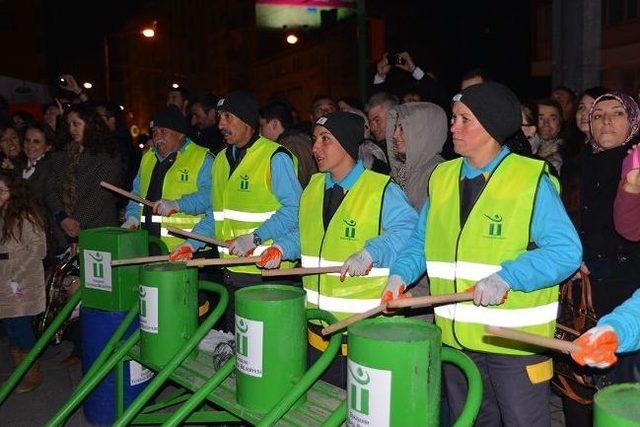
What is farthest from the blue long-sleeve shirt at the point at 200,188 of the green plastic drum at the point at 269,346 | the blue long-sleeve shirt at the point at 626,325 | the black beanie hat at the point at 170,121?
the blue long-sleeve shirt at the point at 626,325

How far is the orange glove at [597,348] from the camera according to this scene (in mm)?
2209

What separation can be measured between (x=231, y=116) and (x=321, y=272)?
164cm

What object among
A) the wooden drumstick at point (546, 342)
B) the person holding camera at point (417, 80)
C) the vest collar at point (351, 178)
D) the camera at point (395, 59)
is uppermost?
the camera at point (395, 59)

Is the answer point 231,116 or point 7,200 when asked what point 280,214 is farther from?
point 7,200

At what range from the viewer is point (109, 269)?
4.60 metres

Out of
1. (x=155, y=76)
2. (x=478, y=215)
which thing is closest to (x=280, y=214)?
(x=478, y=215)

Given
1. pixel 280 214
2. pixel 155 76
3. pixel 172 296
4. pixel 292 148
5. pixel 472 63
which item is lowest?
pixel 172 296

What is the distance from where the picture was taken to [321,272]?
345 centimetres

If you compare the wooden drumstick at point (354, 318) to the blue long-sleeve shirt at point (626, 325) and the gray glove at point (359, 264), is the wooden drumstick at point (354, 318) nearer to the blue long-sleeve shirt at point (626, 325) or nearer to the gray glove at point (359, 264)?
the gray glove at point (359, 264)

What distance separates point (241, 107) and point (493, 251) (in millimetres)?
2325

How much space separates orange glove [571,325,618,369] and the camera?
15.0 ft

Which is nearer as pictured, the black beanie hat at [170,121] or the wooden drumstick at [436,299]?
the wooden drumstick at [436,299]

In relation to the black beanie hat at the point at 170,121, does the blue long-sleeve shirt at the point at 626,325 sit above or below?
below

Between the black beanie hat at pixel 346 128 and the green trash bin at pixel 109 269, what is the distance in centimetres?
160
